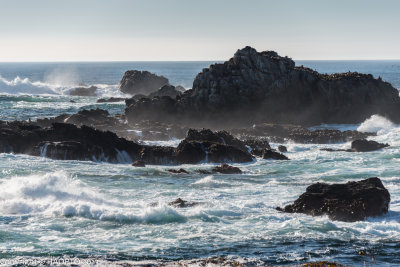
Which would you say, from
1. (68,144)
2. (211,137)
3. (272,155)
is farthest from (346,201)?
(68,144)

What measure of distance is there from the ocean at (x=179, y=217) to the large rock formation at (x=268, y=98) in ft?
75.1

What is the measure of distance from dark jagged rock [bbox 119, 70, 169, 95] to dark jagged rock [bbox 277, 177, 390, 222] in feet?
324

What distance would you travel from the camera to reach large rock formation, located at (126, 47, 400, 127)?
6894 centimetres

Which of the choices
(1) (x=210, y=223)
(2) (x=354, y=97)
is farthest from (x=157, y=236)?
(2) (x=354, y=97)

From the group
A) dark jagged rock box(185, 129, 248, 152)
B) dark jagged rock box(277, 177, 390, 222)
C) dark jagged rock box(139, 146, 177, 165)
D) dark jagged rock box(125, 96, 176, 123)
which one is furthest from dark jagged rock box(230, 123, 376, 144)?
dark jagged rock box(277, 177, 390, 222)

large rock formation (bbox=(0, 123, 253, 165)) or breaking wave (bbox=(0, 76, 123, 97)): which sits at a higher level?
breaking wave (bbox=(0, 76, 123, 97))

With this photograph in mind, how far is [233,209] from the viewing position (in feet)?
99.3

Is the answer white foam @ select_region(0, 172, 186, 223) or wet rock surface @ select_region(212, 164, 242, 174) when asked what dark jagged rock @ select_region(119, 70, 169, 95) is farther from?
white foam @ select_region(0, 172, 186, 223)

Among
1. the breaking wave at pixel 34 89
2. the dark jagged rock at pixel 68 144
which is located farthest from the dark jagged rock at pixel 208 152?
the breaking wave at pixel 34 89

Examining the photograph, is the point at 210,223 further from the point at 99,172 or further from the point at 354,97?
the point at 354,97

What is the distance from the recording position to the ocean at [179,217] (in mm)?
23109

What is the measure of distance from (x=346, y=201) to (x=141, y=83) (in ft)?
338

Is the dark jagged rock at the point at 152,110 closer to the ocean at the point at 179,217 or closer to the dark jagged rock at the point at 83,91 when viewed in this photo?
the ocean at the point at 179,217

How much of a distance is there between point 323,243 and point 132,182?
17.2 meters
